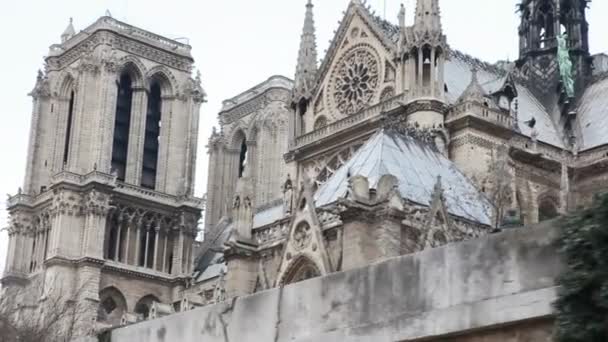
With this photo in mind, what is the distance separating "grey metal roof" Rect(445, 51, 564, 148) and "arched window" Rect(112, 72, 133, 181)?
26.0 m

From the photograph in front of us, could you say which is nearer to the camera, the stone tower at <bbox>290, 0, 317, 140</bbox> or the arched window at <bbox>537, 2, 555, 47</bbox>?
the stone tower at <bbox>290, 0, 317, 140</bbox>

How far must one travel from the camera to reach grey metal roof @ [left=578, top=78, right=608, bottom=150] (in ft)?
151

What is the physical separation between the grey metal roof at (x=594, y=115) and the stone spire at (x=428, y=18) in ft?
25.8

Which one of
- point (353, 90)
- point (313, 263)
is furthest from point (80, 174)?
point (313, 263)

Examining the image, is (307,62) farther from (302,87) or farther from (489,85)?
(489,85)

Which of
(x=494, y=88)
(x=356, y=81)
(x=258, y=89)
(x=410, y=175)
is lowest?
(x=410, y=175)

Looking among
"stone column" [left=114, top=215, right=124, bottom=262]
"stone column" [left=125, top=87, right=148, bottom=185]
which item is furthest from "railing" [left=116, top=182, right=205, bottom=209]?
"stone column" [left=114, top=215, right=124, bottom=262]

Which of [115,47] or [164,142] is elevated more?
[115,47]

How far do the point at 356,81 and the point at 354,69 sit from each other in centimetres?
51

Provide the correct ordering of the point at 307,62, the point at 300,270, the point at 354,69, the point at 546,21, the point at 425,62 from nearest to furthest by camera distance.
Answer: the point at 300,270
the point at 425,62
the point at 354,69
the point at 307,62
the point at 546,21

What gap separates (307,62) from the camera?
48.1 metres

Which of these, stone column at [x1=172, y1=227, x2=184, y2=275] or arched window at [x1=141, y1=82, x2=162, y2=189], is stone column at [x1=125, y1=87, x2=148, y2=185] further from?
stone column at [x1=172, y1=227, x2=184, y2=275]

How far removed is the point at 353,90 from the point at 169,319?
34.9 meters

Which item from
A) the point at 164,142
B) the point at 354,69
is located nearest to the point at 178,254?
the point at 164,142
